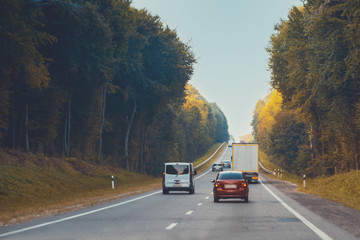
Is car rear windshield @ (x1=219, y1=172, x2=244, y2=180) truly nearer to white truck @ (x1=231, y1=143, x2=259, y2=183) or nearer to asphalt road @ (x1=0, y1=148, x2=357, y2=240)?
asphalt road @ (x1=0, y1=148, x2=357, y2=240)

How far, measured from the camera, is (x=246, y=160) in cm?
5141

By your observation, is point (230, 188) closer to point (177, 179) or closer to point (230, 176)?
point (230, 176)

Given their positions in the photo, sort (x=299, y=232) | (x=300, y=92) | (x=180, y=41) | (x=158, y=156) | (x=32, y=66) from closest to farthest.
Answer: (x=299, y=232)
(x=32, y=66)
(x=300, y=92)
(x=180, y=41)
(x=158, y=156)

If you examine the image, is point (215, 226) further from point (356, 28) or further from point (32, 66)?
point (356, 28)

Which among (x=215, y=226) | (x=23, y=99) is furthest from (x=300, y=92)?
(x=215, y=226)

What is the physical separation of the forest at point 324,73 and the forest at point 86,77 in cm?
1243

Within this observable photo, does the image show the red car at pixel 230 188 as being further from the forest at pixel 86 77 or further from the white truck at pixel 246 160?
the white truck at pixel 246 160

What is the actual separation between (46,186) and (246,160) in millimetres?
24036

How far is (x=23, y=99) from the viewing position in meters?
38.2

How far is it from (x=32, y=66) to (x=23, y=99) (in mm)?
6882

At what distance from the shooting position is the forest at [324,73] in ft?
122

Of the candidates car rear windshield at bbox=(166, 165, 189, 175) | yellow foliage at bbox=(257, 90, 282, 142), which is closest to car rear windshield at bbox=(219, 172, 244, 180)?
car rear windshield at bbox=(166, 165, 189, 175)

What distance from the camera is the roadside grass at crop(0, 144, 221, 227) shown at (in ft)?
67.7

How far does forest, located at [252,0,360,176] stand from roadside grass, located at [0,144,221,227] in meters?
14.7
